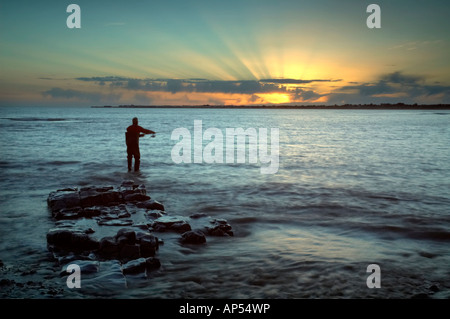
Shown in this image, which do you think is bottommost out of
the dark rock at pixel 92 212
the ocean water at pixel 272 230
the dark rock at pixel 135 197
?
the ocean water at pixel 272 230

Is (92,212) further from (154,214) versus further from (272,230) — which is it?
(272,230)

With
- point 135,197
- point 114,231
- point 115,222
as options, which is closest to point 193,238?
point 114,231

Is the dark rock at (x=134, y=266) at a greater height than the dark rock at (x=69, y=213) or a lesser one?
lesser

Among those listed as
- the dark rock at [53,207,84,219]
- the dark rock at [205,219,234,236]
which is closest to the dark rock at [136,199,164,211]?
the dark rock at [53,207,84,219]

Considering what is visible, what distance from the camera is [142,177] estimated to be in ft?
54.4

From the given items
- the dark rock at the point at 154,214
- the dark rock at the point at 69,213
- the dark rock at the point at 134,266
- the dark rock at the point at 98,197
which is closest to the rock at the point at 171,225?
the dark rock at the point at 154,214

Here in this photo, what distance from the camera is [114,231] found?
842cm

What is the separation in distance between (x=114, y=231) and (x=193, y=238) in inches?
80.3

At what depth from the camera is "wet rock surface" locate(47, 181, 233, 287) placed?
6293 mm

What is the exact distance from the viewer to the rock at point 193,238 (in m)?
7.85

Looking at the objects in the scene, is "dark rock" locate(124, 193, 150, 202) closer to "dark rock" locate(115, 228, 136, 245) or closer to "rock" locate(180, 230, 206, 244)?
"rock" locate(180, 230, 206, 244)

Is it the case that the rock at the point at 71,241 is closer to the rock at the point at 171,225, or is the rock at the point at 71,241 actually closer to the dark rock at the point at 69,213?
the rock at the point at 171,225
